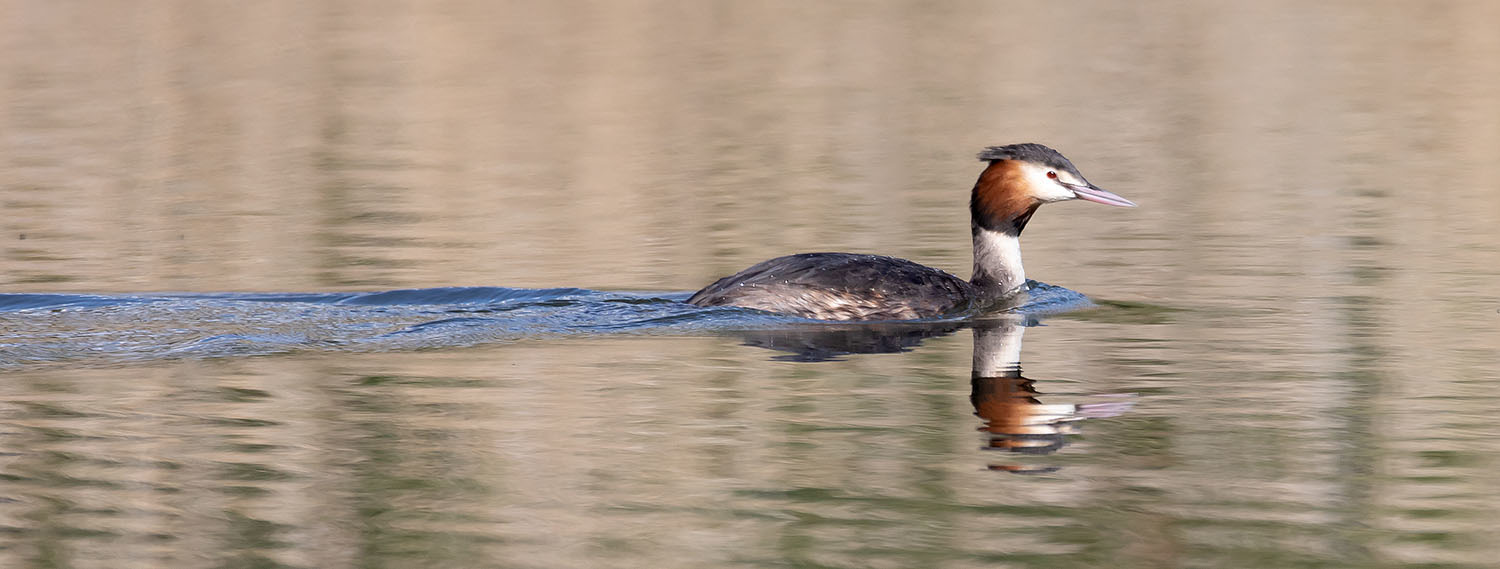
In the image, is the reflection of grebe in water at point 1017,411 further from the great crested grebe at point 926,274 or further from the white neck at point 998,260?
the white neck at point 998,260

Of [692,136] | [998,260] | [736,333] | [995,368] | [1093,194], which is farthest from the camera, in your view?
[692,136]

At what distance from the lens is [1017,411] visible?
974 centimetres

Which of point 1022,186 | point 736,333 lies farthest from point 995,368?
point 1022,186

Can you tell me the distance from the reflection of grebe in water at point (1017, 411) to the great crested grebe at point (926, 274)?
4.28ft

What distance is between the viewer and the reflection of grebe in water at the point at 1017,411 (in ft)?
29.5

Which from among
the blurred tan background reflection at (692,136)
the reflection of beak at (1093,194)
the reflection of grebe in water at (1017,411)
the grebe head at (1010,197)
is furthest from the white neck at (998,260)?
the reflection of grebe in water at (1017,411)

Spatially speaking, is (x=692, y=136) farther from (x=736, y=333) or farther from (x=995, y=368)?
(x=995, y=368)

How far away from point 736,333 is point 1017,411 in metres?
2.89

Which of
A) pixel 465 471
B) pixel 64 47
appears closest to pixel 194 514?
pixel 465 471

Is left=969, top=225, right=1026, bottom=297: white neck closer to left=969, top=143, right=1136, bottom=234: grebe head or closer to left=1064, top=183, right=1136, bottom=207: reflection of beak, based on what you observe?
left=969, top=143, right=1136, bottom=234: grebe head

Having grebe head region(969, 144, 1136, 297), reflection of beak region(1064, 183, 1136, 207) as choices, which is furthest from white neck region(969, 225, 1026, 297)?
reflection of beak region(1064, 183, 1136, 207)

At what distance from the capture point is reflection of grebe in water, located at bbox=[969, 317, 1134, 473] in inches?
354

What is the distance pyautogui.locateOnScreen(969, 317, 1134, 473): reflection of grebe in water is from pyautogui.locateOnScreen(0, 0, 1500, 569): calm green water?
35mm

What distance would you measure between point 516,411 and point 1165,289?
5687mm
